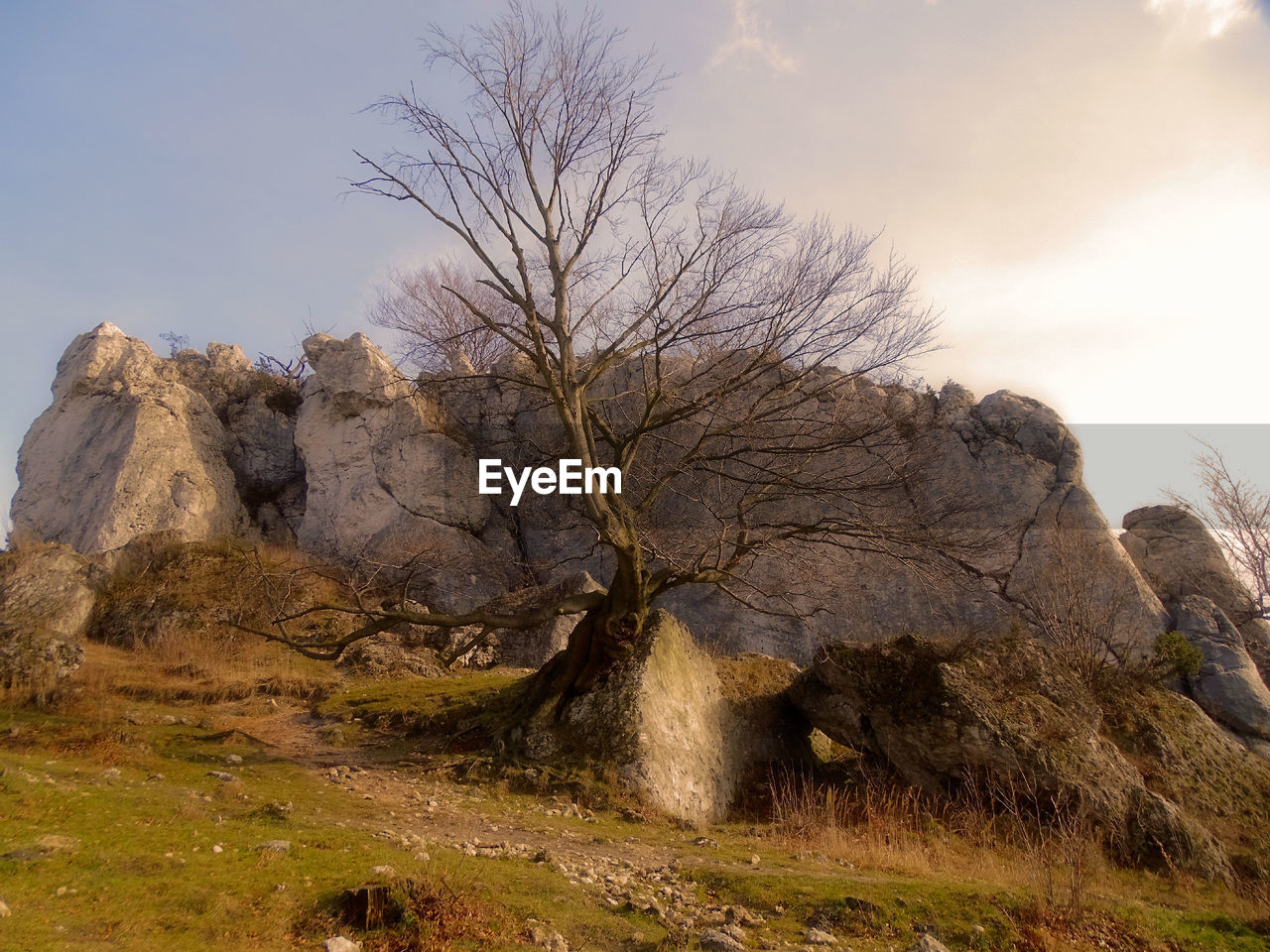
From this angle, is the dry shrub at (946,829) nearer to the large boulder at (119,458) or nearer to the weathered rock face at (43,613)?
the weathered rock face at (43,613)

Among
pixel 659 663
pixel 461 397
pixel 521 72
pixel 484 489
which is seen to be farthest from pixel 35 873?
pixel 461 397

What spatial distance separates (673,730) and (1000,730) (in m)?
3.57

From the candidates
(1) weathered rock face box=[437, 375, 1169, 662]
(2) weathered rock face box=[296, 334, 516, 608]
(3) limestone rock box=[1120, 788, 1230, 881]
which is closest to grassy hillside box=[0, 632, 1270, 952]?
(3) limestone rock box=[1120, 788, 1230, 881]

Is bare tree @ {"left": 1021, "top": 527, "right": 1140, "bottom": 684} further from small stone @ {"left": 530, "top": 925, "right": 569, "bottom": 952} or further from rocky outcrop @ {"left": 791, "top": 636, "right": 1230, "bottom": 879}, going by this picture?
small stone @ {"left": 530, "top": 925, "right": 569, "bottom": 952}

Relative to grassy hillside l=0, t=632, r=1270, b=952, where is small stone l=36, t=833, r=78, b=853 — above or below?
above

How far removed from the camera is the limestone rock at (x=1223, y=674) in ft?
47.1

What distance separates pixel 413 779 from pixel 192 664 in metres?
6.50

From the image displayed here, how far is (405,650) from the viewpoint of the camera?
14.1 meters

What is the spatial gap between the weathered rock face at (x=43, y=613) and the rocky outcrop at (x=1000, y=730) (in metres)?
10.1

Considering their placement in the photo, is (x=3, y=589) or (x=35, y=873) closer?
(x=35, y=873)

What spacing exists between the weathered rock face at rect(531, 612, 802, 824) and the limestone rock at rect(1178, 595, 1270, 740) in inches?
398

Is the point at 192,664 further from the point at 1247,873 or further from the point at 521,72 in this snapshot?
the point at 1247,873

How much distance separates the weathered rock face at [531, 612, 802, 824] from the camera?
8266 millimetres

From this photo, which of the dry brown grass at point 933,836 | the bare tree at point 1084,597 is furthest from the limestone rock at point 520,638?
the bare tree at point 1084,597
